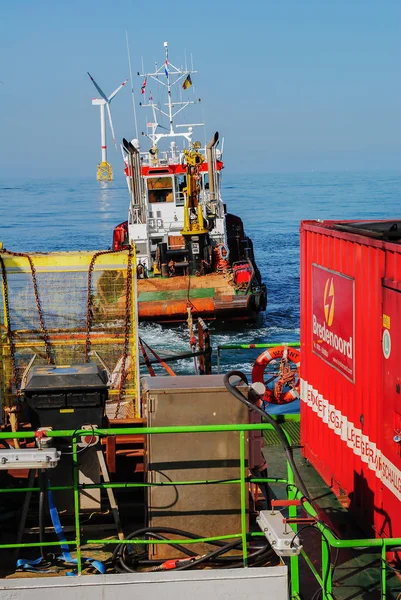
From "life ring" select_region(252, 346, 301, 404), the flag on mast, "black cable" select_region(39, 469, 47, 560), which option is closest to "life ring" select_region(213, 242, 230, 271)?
the flag on mast

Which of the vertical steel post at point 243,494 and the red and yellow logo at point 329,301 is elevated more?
the red and yellow logo at point 329,301

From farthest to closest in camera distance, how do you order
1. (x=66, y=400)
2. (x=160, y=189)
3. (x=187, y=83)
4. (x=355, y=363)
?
(x=187, y=83)
(x=160, y=189)
(x=355, y=363)
(x=66, y=400)

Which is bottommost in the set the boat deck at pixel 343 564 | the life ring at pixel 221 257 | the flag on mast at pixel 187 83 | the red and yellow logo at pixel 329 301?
the life ring at pixel 221 257

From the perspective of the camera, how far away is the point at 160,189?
41562 mm

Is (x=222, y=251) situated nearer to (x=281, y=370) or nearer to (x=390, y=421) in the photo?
(x=281, y=370)

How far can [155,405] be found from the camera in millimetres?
6902

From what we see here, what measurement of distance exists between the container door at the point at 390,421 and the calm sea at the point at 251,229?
1890 cm

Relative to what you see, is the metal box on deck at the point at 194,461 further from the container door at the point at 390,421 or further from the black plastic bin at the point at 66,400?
the container door at the point at 390,421

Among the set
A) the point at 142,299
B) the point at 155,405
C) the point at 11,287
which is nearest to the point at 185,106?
the point at 142,299

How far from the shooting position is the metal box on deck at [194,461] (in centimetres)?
689

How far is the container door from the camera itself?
25.0ft

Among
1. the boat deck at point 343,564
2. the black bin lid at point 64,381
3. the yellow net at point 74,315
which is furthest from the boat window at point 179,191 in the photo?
the black bin lid at point 64,381

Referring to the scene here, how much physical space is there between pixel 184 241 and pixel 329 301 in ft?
96.3

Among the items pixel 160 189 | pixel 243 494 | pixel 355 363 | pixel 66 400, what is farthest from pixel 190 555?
pixel 160 189
